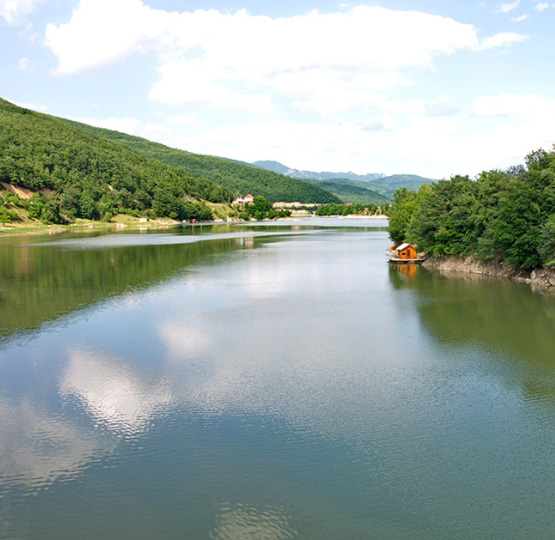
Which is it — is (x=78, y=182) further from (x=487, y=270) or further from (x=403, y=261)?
(x=487, y=270)

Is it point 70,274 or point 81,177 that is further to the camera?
point 81,177

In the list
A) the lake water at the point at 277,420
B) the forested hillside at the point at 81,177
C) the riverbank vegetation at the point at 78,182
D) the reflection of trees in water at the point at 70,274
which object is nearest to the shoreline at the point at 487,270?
the lake water at the point at 277,420

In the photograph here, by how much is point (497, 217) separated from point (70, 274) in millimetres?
33892

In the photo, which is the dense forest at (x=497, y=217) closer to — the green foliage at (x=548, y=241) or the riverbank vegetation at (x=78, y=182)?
the green foliage at (x=548, y=241)

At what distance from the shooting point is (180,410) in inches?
593

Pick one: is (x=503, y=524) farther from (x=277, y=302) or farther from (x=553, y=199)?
(x=553, y=199)

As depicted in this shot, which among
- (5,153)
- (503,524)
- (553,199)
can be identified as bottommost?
(503,524)

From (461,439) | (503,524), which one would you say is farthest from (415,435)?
(503,524)

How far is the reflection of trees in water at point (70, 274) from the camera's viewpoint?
29.1 meters

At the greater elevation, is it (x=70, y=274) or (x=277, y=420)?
(x=70, y=274)

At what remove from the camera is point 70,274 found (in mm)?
42438

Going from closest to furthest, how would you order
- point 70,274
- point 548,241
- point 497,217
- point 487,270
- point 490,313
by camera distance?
point 490,313 < point 548,241 < point 497,217 < point 487,270 < point 70,274

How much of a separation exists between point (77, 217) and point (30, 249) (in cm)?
7131

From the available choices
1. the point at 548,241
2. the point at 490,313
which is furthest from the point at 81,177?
the point at 490,313
